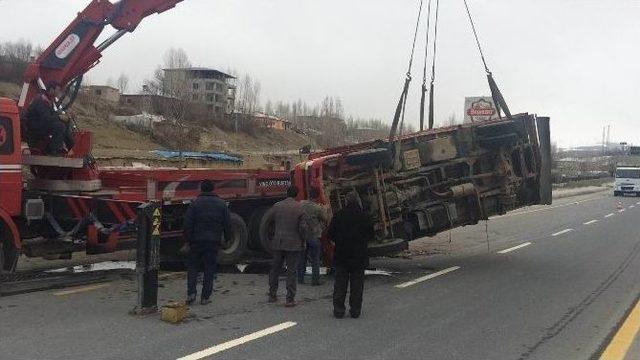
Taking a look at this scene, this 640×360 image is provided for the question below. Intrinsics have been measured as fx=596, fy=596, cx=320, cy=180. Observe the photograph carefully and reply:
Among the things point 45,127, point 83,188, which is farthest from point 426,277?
point 45,127

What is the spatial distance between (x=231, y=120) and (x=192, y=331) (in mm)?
94710

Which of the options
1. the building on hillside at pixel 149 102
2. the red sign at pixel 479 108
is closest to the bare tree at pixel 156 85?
the building on hillside at pixel 149 102

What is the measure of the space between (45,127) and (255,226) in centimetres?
447

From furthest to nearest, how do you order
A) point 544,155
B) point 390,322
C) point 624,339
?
point 544,155 → point 390,322 → point 624,339

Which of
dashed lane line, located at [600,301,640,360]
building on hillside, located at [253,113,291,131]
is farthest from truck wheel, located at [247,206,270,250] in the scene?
building on hillside, located at [253,113,291,131]

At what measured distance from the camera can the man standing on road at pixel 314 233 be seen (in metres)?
8.98

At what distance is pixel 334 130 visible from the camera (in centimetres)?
10850

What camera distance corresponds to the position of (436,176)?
11180 millimetres

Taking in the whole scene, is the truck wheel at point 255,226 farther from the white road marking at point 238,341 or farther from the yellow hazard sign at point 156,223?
the white road marking at point 238,341

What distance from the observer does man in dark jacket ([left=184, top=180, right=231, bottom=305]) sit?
7.76 meters

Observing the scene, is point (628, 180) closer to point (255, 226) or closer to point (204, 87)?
point (255, 226)

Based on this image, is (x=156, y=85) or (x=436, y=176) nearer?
(x=436, y=176)

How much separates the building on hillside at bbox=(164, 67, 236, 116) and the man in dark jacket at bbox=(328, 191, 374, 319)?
8685 centimetres

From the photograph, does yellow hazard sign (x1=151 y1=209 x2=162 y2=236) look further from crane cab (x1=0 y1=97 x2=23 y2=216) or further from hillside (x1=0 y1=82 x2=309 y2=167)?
hillside (x1=0 y1=82 x2=309 y2=167)
